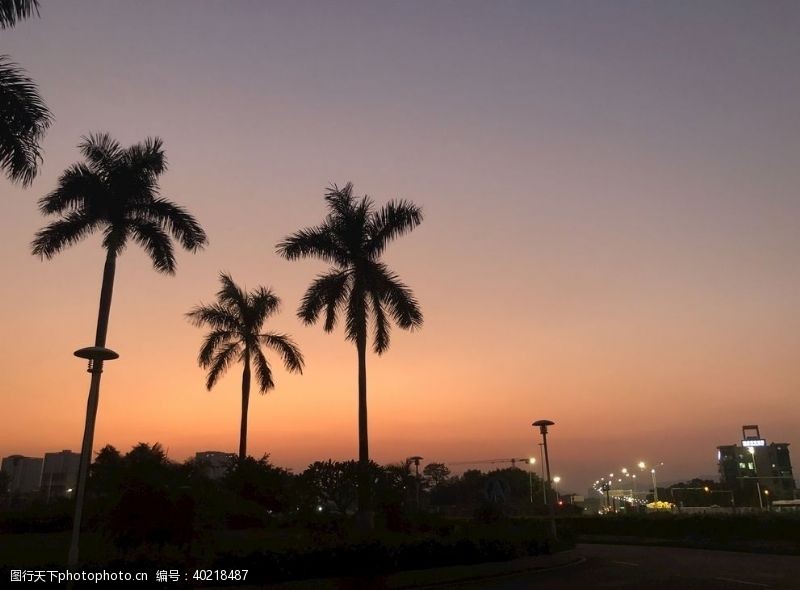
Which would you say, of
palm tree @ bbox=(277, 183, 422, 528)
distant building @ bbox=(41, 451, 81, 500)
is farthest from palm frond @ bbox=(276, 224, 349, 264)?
distant building @ bbox=(41, 451, 81, 500)

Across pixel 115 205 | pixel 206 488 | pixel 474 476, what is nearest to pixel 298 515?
pixel 206 488

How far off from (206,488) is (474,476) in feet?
371

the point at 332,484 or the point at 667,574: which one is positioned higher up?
the point at 332,484

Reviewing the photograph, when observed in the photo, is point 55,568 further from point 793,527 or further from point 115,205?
point 793,527

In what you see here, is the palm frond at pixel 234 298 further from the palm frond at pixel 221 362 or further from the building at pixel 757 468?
the building at pixel 757 468

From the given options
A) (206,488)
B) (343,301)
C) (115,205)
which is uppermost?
(115,205)

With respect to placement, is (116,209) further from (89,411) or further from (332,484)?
(332,484)

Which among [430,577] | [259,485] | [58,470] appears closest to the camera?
[430,577]

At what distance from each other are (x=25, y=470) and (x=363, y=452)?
639ft

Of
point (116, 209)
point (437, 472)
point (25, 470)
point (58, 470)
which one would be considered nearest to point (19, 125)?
point (116, 209)

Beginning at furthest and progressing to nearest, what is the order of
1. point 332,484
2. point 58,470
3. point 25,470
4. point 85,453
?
point 25,470 < point 58,470 < point 332,484 < point 85,453

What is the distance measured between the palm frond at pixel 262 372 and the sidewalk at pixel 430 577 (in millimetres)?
21866

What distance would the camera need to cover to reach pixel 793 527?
3450 centimetres

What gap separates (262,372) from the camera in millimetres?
41000
